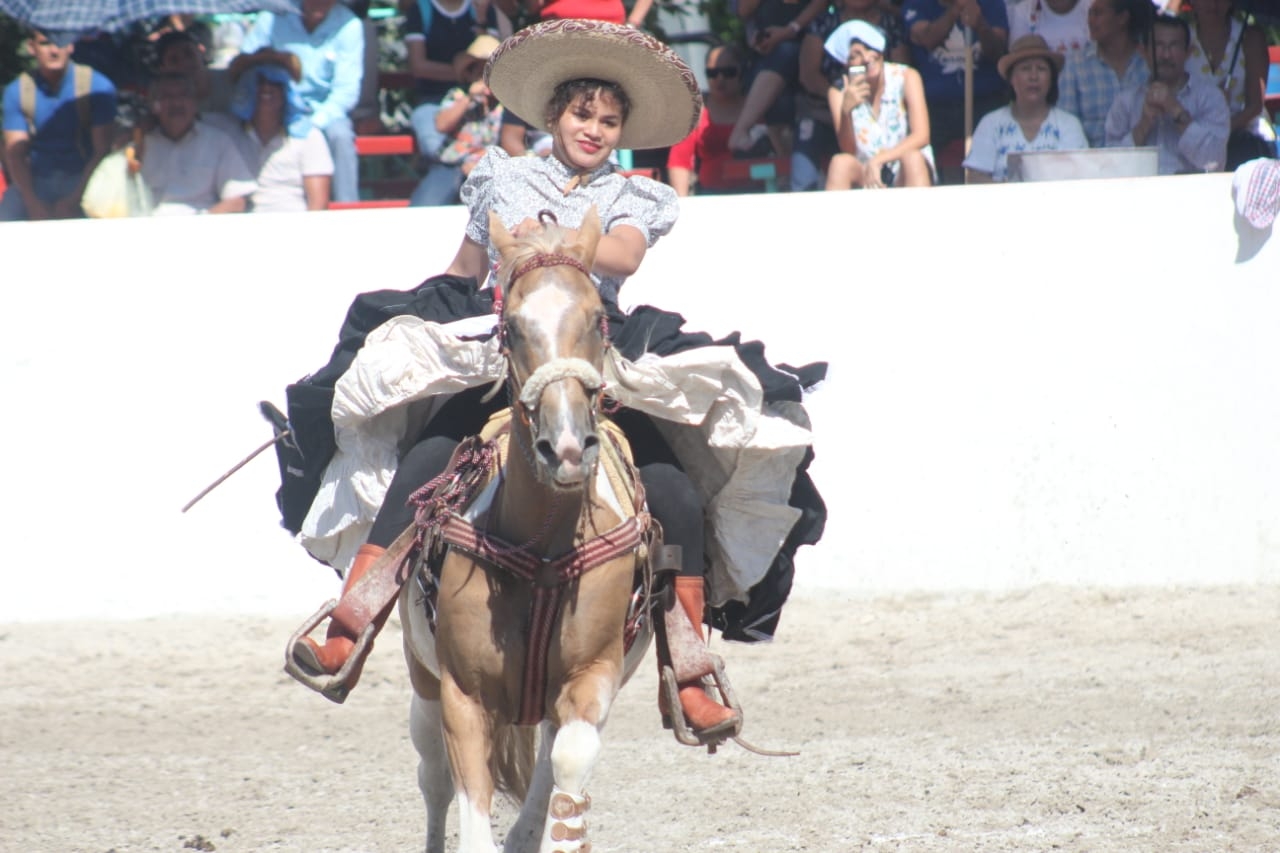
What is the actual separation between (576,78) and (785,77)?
4.46 metres

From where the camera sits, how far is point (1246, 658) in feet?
20.0

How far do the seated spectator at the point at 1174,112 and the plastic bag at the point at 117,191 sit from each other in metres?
4.70

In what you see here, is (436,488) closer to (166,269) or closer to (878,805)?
(878,805)

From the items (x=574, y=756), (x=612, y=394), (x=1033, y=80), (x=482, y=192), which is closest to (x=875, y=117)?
(x=1033, y=80)

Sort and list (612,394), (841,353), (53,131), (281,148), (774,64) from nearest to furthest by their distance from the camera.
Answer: (612,394), (841,353), (281,148), (53,131), (774,64)

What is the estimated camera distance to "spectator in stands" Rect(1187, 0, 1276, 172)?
25.2 ft

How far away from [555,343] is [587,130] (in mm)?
1145

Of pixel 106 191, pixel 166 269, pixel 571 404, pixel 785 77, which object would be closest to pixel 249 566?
pixel 166 269

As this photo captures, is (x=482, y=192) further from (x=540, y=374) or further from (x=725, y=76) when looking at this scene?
(x=725, y=76)

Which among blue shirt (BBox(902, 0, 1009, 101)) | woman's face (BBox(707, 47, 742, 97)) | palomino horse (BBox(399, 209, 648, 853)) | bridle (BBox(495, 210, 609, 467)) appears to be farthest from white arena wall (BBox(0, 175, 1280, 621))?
bridle (BBox(495, 210, 609, 467))

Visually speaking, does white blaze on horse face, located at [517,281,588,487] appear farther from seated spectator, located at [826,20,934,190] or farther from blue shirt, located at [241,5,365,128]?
blue shirt, located at [241,5,365,128]

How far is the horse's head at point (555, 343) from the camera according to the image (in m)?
2.77

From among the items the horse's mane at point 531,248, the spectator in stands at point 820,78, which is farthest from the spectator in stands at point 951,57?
the horse's mane at point 531,248

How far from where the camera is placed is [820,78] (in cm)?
800
